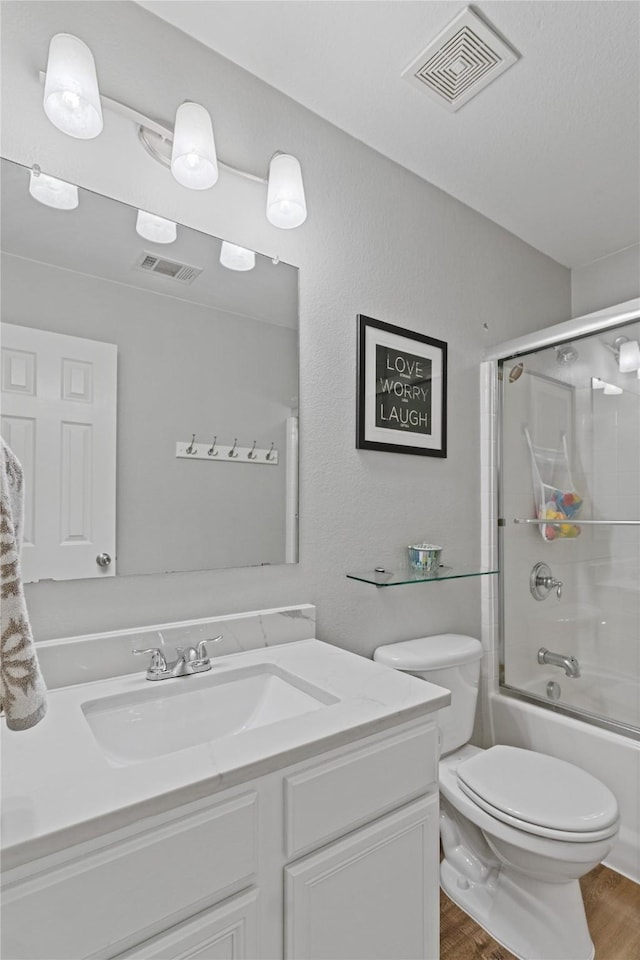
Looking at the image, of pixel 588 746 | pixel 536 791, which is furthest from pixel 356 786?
pixel 588 746

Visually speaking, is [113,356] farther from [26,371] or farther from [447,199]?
[447,199]

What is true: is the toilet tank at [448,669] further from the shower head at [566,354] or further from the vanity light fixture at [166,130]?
the vanity light fixture at [166,130]

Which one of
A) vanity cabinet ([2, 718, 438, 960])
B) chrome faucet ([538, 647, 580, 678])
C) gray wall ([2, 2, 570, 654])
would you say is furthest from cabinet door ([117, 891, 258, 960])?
chrome faucet ([538, 647, 580, 678])

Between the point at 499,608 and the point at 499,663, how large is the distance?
227 millimetres

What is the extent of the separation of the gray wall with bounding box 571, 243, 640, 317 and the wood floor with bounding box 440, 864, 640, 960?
2372 mm

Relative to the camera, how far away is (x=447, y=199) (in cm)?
207

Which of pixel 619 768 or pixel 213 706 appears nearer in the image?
pixel 213 706

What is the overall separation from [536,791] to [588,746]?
0.53 m

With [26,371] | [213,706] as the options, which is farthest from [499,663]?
[26,371]

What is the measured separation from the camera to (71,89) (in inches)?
42.9

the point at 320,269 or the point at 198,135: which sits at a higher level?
the point at 198,135

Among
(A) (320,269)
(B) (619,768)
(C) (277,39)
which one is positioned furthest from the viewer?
(B) (619,768)

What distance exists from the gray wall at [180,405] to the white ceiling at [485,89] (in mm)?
739

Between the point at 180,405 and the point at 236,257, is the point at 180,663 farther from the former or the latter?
the point at 236,257
